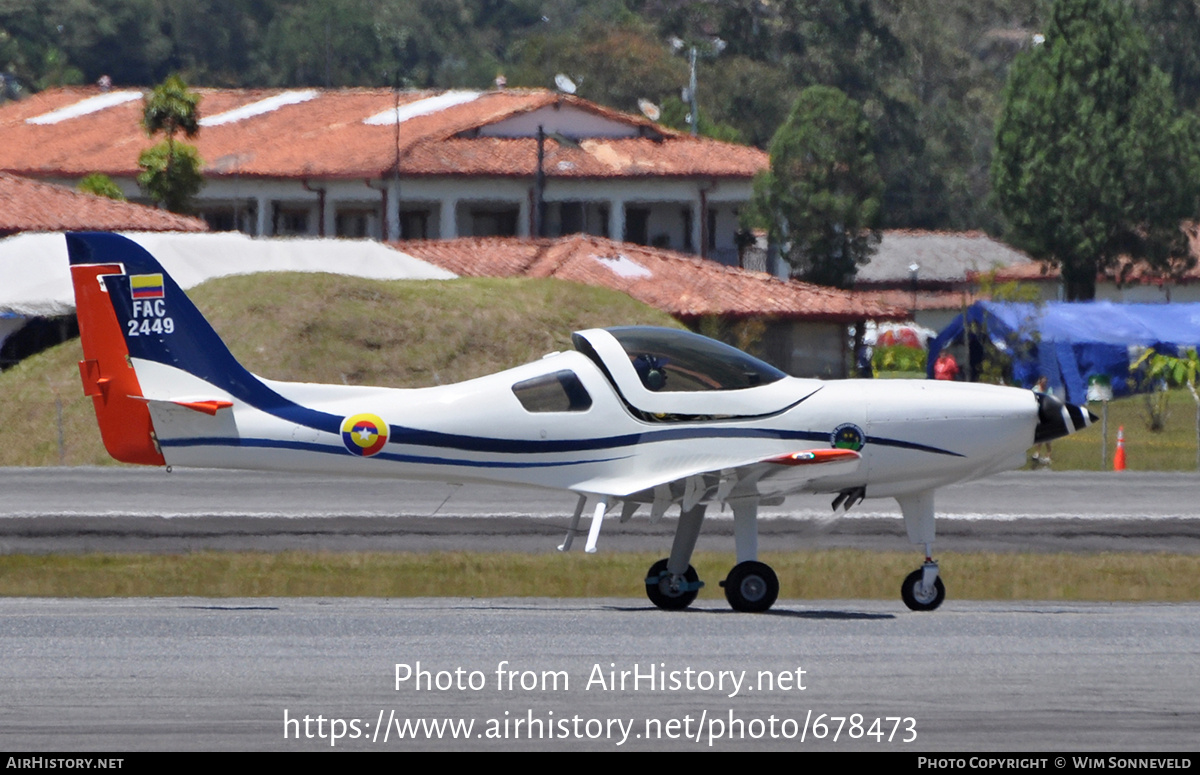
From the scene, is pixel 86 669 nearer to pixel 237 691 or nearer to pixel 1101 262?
pixel 237 691

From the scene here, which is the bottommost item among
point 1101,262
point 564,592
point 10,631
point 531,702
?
point 1101,262

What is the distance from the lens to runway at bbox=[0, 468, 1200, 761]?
29.0ft

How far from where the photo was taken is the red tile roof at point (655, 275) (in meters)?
47.7

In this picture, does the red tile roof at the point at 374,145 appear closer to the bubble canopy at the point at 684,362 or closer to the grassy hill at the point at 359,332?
the grassy hill at the point at 359,332

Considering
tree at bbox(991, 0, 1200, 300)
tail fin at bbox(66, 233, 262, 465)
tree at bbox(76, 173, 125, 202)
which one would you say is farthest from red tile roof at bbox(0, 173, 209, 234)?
tail fin at bbox(66, 233, 262, 465)

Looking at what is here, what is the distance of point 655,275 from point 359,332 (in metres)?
13.0

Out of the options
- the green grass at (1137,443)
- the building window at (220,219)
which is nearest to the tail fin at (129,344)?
the green grass at (1137,443)

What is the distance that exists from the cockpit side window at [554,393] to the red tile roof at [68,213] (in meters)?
37.0

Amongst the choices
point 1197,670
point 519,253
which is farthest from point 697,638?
point 519,253

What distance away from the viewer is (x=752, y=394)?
13039 millimetres

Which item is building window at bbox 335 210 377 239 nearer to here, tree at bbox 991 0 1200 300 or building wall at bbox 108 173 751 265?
building wall at bbox 108 173 751 265

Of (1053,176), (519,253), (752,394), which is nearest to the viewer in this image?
(752,394)

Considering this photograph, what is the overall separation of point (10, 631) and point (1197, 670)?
307 inches

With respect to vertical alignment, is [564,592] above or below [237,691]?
below
